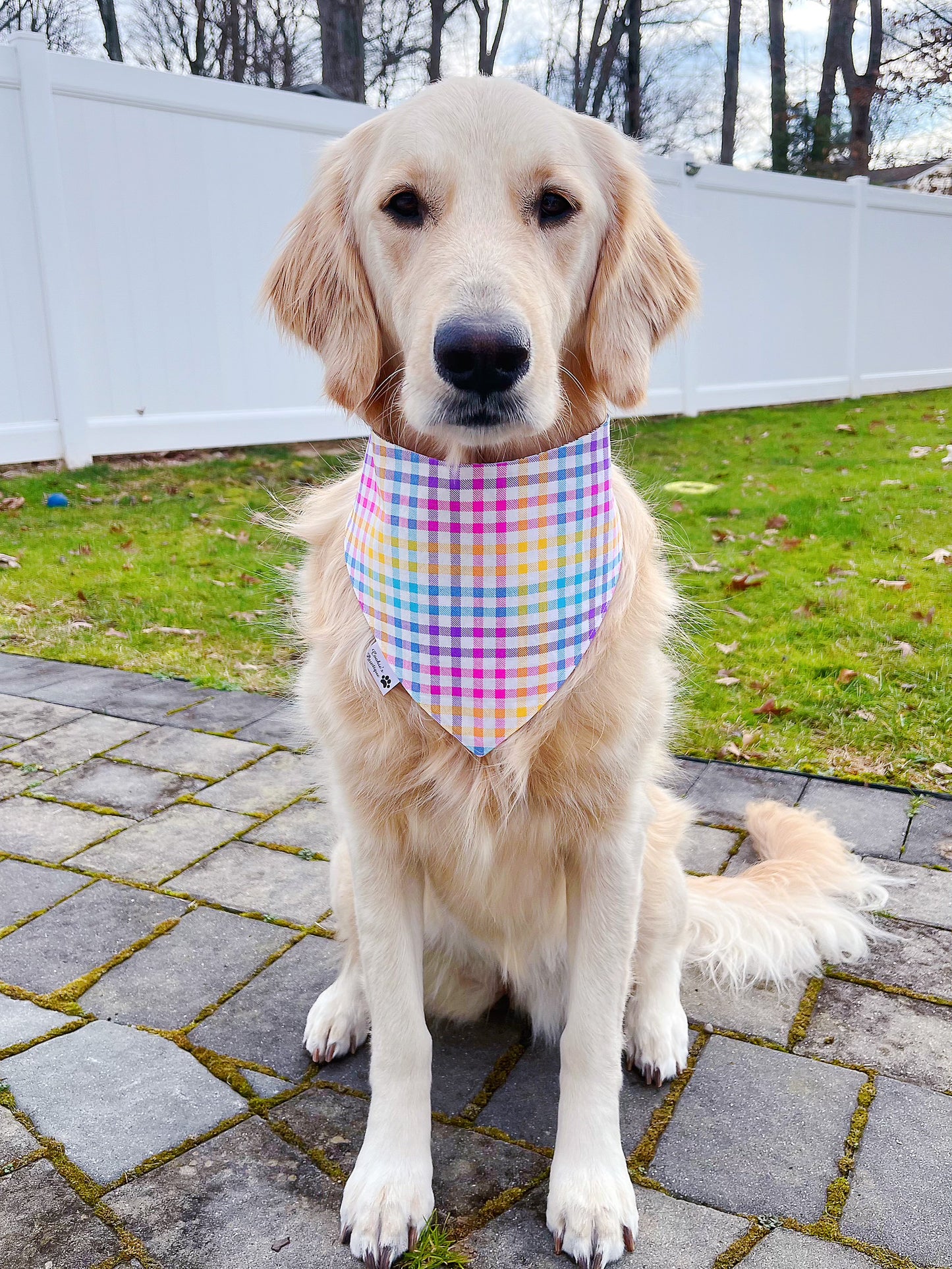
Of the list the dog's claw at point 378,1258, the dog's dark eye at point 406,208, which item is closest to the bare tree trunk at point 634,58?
the dog's dark eye at point 406,208

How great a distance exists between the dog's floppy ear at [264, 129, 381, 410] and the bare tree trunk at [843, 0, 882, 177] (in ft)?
58.9

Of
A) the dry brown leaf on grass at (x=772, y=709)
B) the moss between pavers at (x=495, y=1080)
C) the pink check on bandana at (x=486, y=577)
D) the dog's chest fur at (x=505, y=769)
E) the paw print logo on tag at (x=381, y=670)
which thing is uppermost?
the pink check on bandana at (x=486, y=577)

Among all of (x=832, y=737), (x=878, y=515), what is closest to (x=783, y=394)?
(x=878, y=515)

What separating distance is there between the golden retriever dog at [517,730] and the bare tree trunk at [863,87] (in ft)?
58.9

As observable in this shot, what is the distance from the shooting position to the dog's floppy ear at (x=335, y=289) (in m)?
1.92

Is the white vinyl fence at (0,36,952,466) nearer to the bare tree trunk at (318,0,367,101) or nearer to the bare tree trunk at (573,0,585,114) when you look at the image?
the bare tree trunk at (318,0,367,101)

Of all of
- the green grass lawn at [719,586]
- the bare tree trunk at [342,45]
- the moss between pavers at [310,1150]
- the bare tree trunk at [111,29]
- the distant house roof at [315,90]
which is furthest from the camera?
the bare tree trunk at [111,29]

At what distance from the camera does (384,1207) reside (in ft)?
5.25

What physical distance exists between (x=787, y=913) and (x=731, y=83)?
18.8 m

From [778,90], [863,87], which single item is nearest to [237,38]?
[778,90]

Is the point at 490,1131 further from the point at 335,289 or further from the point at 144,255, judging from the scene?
the point at 144,255

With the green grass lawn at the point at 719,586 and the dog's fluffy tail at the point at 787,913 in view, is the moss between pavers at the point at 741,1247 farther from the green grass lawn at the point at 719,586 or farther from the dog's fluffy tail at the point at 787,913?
the green grass lawn at the point at 719,586

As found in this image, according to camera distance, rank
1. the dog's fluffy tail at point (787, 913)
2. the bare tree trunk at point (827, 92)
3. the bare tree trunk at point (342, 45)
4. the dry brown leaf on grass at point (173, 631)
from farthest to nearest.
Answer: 1. the bare tree trunk at point (827, 92)
2. the bare tree trunk at point (342, 45)
3. the dry brown leaf on grass at point (173, 631)
4. the dog's fluffy tail at point (787, 913)

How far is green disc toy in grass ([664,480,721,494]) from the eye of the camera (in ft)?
23.4
